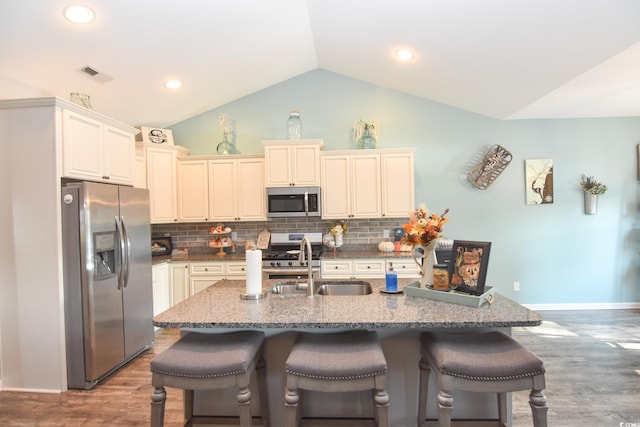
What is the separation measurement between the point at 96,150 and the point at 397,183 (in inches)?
123

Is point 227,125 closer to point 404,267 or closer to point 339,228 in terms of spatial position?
point 339,228

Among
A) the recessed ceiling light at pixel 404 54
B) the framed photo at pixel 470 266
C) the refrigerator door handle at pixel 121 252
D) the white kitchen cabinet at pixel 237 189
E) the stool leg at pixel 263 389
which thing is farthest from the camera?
the white kitchen cabinet at pixel 237 189

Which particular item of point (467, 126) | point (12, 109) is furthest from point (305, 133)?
point (12, 109)

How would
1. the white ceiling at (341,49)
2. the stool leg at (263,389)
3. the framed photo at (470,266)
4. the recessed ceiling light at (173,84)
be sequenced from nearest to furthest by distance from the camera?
the framed photo at (470,266)
the stool leg at (263,389)
the white ceiling at (341,49)
the recessed ceiling light at (173,84)

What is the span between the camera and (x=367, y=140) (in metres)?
4.36

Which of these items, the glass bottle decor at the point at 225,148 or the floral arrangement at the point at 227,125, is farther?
the floral arrangement at the point at 227,125

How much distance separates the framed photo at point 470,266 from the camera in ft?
5.79

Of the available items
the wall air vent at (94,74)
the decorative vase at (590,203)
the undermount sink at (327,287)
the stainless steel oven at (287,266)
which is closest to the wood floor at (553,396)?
the undermount sink at (327,287)

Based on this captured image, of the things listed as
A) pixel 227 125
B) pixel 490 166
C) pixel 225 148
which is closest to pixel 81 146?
pixel 225 148

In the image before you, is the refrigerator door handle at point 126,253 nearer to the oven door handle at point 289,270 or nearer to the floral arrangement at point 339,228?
the oven door handle at point 289,270

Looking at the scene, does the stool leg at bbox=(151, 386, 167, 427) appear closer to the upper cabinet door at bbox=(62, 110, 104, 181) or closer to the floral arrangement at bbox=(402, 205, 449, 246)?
the floral arrangement at bbox=(402, 205, 449, 246)

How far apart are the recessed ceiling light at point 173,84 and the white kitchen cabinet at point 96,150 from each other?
27.9 inches

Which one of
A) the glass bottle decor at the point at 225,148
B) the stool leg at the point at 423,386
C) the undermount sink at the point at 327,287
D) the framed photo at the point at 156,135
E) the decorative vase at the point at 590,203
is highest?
the framed photo at the point at 156,135

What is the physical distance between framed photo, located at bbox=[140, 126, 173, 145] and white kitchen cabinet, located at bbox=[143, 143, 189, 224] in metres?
0.14
